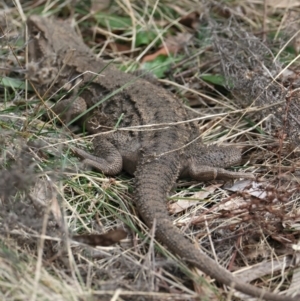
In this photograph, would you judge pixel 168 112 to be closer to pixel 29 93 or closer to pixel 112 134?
pixel 112 134

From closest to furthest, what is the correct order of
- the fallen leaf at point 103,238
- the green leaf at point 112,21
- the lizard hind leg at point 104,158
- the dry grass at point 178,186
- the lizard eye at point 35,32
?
1. the dry grass at point 178,186
2. the fallen leaf at point 103,238
3. the lizard hind leg at point 104,158
4. the lizard eye at point 35,32
5. the green leaf at point 112,21

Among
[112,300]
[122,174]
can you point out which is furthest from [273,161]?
[112,300]

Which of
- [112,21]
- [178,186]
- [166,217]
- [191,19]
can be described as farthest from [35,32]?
[166,217]

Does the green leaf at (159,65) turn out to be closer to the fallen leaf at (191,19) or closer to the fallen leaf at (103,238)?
the fallen leaf at (191,19)

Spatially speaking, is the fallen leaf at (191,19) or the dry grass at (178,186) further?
the fallen leaf at (191,19)

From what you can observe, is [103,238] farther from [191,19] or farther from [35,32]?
[191,19]

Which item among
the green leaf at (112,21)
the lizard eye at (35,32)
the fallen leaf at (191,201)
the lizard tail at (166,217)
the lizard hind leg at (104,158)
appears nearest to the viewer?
the lizard tail at (166,217)

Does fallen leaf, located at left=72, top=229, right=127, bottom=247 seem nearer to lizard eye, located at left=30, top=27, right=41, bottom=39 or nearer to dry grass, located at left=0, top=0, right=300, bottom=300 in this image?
dry grass, located at left=0, top=0, right=300, bottom=300

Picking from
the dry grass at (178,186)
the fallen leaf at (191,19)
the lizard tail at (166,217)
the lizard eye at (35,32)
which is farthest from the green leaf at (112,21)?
the lizard tail at (166,217)

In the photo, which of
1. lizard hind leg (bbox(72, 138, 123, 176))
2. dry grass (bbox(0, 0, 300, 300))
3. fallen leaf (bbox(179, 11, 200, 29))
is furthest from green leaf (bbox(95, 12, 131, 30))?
lizard hind leg (bbox(72, 138, 123, 176))
